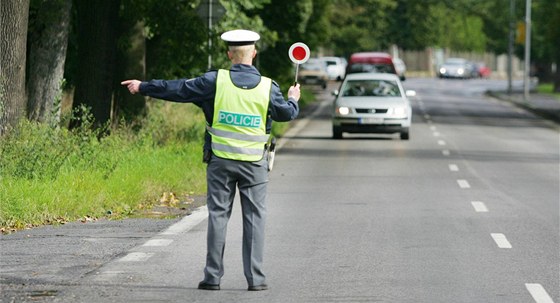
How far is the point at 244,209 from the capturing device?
10.4 meters

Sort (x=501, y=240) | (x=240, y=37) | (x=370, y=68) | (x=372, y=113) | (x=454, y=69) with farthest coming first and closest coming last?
1. (x=454, y=69)
2. (x=370, y=68)
3. (x=372, y=113)
4. (x=501, y=240)
5. (x=240, y=37)

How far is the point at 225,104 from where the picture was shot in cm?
1024

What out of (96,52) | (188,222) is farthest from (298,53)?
(96,52)

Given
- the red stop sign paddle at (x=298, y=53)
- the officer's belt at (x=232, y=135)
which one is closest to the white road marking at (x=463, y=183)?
the red stop sign paddle at (x=298, y=53)

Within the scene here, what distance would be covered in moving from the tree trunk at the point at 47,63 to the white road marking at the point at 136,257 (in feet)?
37.0

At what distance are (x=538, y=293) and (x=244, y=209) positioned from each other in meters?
2.03

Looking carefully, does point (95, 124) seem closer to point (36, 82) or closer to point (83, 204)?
point (36, 82)

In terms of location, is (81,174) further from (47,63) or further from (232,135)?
(232,135)

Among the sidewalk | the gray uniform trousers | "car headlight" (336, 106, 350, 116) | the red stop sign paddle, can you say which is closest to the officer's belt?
the gray uniform trousers

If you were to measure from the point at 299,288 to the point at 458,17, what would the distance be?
407ft

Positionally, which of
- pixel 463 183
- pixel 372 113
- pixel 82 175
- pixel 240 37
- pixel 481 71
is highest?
pixel 240 37

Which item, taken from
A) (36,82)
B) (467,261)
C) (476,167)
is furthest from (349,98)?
(467,261)

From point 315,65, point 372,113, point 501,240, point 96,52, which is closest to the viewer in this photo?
point 501,240

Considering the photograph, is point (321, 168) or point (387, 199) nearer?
point (387, 199)
